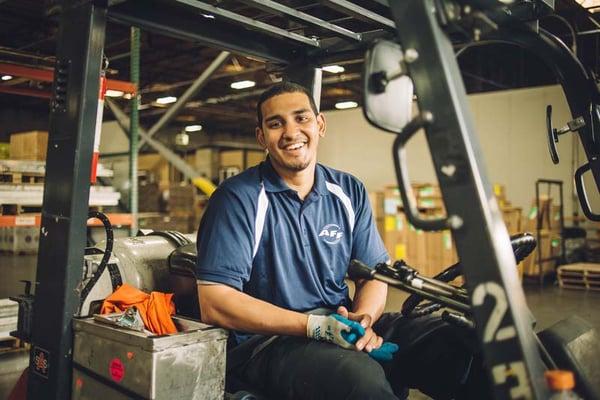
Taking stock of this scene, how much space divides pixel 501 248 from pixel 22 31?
12.8 m

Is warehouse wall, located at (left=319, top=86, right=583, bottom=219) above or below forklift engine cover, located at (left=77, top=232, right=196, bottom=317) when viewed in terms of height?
above

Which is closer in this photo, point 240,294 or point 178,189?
point 240,294

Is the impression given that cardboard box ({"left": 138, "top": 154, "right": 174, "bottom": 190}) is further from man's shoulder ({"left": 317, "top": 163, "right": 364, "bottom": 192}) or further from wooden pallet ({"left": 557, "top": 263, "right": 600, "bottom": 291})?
man's shoulder ({"left": 317, "top": 163, "right": 364, "bottom": 192})

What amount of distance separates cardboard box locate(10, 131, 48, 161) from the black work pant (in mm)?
5667

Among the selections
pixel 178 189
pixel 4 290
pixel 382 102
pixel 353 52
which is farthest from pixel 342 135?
pixel 382 102

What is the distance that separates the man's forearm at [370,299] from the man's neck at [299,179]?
1.67 ft

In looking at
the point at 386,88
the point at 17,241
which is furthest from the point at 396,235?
the point at 386,88

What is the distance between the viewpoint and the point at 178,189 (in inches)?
588

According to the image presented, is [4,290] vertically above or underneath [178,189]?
underneath

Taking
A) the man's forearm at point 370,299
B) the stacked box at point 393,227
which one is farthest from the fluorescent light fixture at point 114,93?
the stacked box at point 393,227

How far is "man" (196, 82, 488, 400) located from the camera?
2.08 meters

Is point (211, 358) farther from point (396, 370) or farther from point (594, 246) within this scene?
point (594, 246)

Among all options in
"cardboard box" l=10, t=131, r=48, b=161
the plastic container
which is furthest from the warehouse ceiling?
the plastic container

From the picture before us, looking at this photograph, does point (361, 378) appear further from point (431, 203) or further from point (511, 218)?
point (431, 203)
